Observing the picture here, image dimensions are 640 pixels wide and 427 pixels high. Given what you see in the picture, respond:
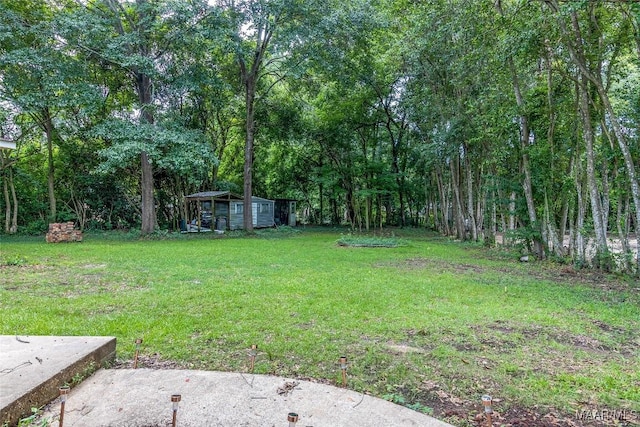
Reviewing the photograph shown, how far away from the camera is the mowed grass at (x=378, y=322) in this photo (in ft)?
8.68

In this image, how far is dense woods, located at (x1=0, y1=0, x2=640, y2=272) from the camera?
23.5 ft

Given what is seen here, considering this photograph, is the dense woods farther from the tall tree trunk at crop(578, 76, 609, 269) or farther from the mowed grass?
the mowed grass

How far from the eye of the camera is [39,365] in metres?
2.26

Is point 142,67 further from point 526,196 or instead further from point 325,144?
point 526,196

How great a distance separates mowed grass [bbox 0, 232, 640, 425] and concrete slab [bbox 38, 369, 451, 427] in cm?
34

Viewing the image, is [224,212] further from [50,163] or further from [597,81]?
[597,81]

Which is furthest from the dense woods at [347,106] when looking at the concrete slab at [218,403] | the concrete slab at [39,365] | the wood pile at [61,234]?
the concrete slab at [39,365]

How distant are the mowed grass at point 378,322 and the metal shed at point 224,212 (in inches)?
410

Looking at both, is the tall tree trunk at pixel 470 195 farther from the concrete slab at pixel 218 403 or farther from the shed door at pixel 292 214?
Result: the shed door at pixel 292 214

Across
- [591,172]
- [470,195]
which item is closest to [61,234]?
[470,195]

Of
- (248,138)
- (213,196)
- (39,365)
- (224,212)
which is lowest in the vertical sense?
(39,365)

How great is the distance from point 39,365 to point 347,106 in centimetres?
1657

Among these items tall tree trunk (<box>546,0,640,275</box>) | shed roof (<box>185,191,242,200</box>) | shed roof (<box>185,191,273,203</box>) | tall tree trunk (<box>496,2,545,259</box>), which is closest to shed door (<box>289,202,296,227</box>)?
shed roof (<box>185,191,273,203</box>)

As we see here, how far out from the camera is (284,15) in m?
12.8
